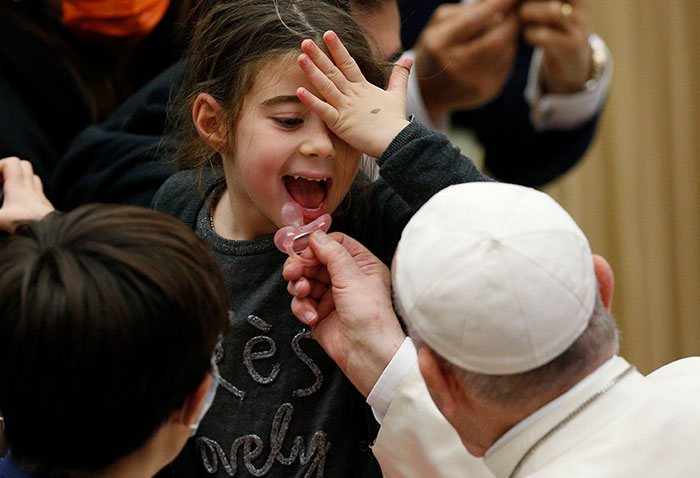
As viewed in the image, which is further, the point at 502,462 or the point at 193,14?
the point at 193,14

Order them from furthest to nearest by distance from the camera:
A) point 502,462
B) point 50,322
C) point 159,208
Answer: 1. point 159,208
2. point 502,462
3. point 50,322

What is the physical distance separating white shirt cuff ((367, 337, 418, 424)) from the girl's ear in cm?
44

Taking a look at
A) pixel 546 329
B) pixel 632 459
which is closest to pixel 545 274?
pixel 546 329

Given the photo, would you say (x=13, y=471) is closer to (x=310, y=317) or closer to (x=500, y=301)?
(x=310, y=317)

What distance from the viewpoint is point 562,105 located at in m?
2.57

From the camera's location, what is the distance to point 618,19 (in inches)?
140

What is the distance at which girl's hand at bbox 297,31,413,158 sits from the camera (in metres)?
1.34

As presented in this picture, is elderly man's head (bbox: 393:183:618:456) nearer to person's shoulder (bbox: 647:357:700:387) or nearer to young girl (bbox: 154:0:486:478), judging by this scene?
person's shoulder (bbox: 647:357:700:387)

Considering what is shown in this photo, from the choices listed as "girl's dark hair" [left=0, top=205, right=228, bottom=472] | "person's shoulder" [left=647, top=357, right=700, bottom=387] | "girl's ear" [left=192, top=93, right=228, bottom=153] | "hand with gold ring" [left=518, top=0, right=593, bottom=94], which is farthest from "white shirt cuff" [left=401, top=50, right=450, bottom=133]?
"girl's dark hair" [left=0, top=205, right=228, bottom=472]

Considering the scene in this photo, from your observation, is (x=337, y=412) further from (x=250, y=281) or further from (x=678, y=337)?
(x=678, y=337)

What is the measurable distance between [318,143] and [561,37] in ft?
4.07

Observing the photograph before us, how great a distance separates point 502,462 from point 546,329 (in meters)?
0.21

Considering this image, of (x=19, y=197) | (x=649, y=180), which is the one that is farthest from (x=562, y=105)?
(x=19, y=197)

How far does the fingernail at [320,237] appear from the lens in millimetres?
1383
